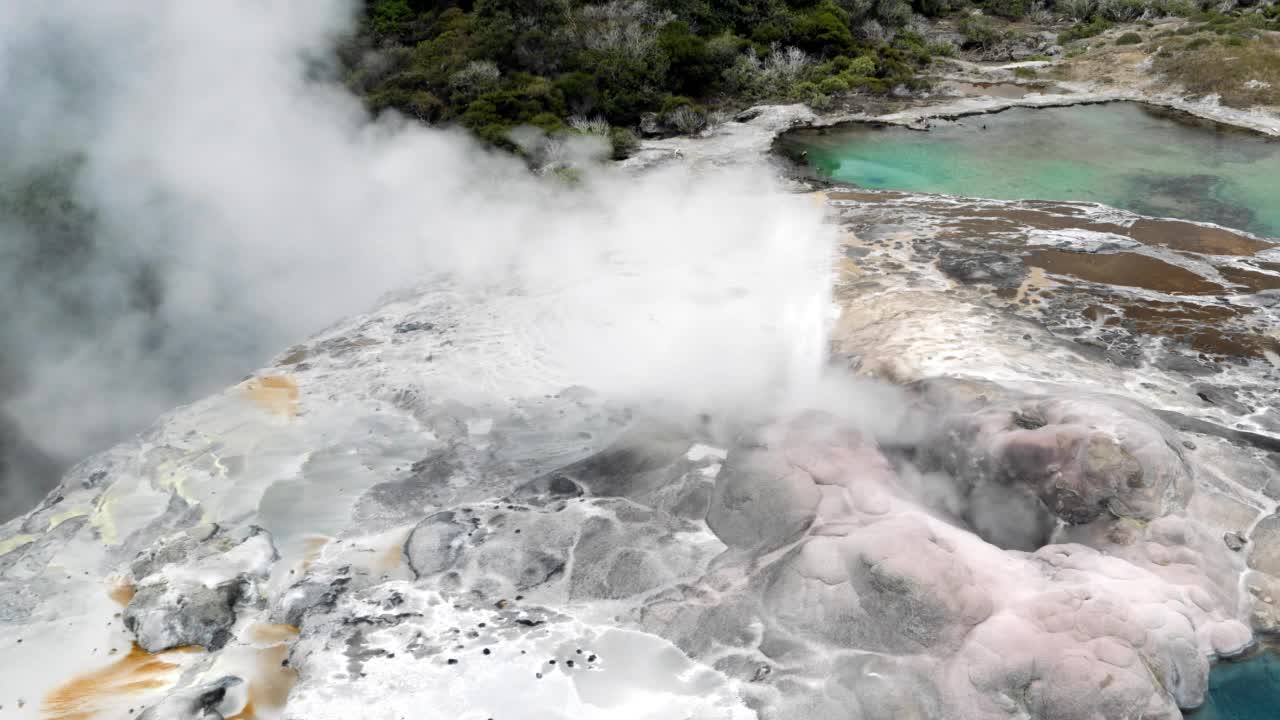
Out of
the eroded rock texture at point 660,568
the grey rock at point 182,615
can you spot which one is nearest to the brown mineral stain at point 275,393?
the eroded rock texture at point 660,568

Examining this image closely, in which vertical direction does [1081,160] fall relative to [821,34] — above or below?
below

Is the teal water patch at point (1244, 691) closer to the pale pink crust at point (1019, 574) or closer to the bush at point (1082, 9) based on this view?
the pale pink crust at point (1019, 574)

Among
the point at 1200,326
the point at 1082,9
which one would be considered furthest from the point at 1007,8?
the point at 1200,326

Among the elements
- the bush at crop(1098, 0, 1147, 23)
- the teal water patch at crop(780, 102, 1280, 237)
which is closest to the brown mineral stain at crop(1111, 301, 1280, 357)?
the teal water patch at crop(780, 102, 1280, 237)

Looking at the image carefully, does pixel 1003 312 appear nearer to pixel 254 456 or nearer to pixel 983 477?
pixel 983 477

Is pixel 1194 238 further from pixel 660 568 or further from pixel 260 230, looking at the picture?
pixel 260 230
